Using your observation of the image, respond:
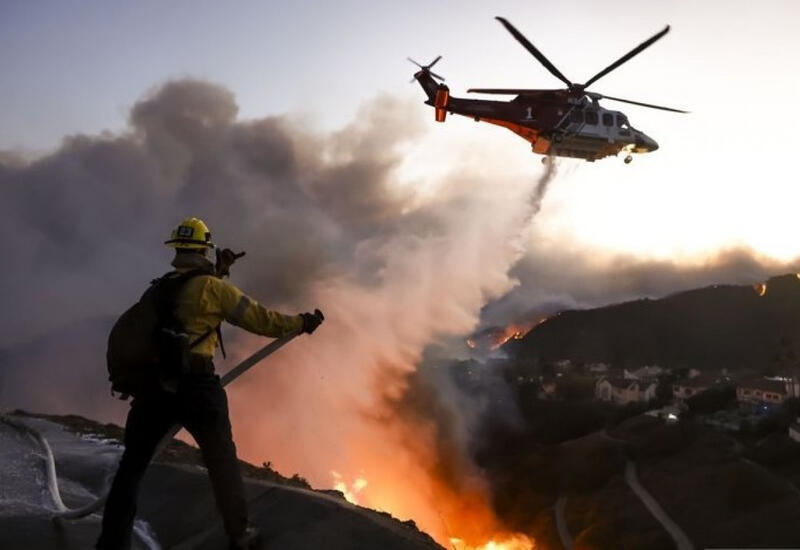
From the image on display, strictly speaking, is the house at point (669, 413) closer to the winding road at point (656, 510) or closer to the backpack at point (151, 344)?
the winding road at point (656, 510)

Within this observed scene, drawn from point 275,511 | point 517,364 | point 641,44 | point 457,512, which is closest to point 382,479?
point 457,512

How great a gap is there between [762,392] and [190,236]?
73329 mm

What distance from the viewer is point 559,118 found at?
27.3 meters

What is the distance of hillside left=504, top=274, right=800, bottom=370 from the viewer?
14075 cm

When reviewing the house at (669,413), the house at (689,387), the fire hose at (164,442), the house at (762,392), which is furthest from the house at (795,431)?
the fire hose at (164,442)

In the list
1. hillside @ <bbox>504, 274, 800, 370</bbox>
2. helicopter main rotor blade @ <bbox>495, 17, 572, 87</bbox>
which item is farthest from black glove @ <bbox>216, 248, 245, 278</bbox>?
hillside @ <bbox>504, 274, 800, 370</bbox>

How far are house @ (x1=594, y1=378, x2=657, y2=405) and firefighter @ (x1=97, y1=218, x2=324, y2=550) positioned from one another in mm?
74058

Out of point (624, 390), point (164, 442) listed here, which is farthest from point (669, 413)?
point (164, 442)

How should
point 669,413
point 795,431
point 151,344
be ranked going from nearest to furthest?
point 151,344, point 795,431, point 669,413

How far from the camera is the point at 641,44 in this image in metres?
24.9

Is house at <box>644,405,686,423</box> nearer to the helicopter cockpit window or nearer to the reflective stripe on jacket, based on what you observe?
the helicopter cockpit window

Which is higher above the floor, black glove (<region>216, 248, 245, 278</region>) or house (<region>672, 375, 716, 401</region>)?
house (<region>672, 375, 716, 401</region>)

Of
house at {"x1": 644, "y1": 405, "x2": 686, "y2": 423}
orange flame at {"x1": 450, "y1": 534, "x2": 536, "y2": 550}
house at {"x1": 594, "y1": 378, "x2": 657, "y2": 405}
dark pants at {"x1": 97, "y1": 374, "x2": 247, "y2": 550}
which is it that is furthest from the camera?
house at {"x1": 594, "y1": 378, "x2": 657, "y2": 405}

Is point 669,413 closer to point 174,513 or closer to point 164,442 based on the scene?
point 174,513
